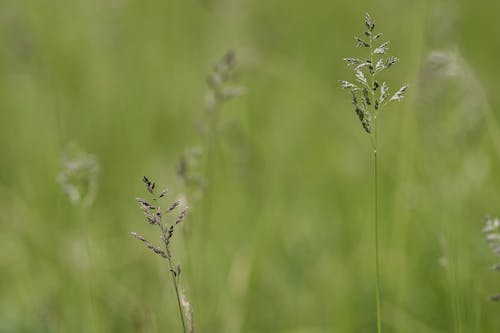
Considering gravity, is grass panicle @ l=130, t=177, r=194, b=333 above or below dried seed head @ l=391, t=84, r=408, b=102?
below

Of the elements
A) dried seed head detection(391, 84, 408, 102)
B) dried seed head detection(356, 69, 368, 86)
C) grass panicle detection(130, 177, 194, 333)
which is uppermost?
dried seed head detection(356, 69, 368, 86)

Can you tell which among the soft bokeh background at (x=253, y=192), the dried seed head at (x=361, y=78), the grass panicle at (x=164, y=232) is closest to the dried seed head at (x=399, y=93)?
the dried seed head at (x=361, y=78)

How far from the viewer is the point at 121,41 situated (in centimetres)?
447

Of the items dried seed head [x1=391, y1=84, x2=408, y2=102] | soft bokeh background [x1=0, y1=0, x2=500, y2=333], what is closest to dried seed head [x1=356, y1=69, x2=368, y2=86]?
dried seed head [x1=391, y1=84, x2=408, y2=102]

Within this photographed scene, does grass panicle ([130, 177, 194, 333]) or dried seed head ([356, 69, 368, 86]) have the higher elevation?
dried seed head ([356, 69, 368, 86])

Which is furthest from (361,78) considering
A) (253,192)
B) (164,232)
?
(253,192)

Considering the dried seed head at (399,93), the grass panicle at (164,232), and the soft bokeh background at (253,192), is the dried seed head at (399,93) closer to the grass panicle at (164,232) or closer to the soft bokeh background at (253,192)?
the grass panicle at (164,232)

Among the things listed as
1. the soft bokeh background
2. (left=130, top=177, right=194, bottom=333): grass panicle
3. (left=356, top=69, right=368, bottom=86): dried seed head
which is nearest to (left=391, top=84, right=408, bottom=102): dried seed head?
(left=356, top=69, right=368, bottom=86): dried seed head

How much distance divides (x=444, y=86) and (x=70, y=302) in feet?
5.64

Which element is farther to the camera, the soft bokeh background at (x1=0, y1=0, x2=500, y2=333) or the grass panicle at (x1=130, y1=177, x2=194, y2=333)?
the soft bokeh background at (x1=0, y1=0, x2=500, y2=333)

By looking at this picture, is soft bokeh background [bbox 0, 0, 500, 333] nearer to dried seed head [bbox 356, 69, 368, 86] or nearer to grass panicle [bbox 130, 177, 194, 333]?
grass panicle [bbox 130, 177, 194, 333]

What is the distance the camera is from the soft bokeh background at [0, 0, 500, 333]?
7.23 ft

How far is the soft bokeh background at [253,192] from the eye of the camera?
221 centimetres

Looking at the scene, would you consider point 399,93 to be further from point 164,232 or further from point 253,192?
point 253,192
